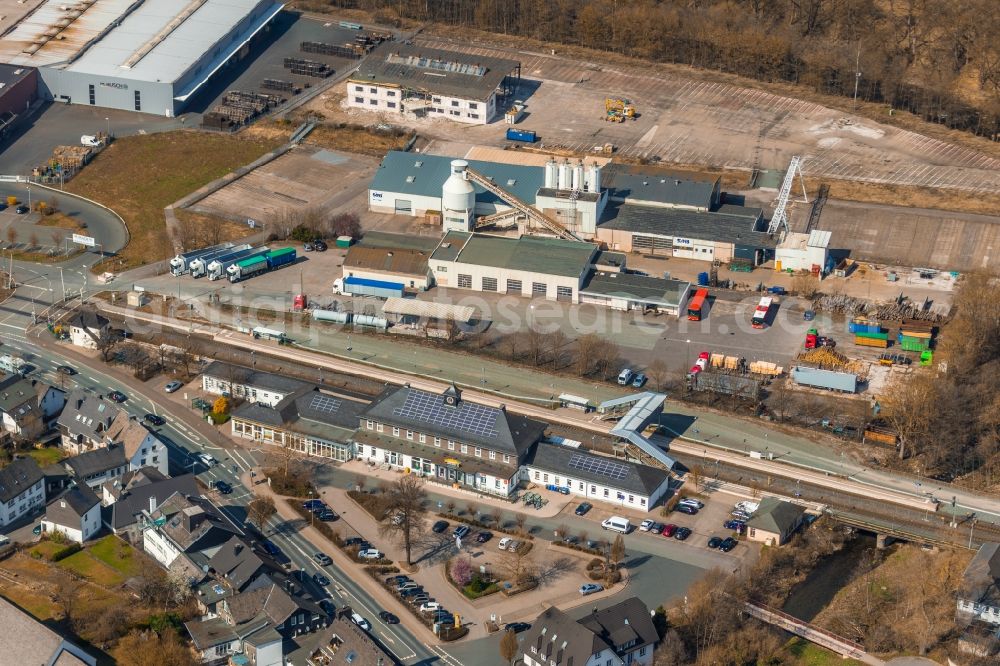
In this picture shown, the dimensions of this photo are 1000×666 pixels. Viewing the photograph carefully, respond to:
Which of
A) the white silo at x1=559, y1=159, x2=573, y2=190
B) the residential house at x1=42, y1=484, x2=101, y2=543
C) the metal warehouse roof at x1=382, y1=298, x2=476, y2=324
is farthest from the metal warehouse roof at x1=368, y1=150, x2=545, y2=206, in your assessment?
the residential house at x1=42, y1=484, x2=101, y2=543

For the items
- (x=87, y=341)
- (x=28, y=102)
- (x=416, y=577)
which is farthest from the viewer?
(x=28, y=102)

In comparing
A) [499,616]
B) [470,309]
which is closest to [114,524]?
[499,616]

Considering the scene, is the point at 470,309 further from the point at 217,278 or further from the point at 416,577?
the point at 416,577

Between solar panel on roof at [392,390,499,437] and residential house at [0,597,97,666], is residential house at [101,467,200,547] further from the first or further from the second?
solar panel on roof at [392,390,499,437]

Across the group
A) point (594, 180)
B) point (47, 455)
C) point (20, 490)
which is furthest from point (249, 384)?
point (594, 180)

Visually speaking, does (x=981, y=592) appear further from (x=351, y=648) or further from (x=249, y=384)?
(x=249, y=384)

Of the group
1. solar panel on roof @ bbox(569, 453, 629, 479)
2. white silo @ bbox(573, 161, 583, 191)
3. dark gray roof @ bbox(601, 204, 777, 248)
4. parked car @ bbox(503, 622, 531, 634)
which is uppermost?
white silo @ bbox(573, 161, 583, 191)

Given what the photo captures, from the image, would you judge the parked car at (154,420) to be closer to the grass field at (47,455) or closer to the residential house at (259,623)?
the grass field at (47,455)
